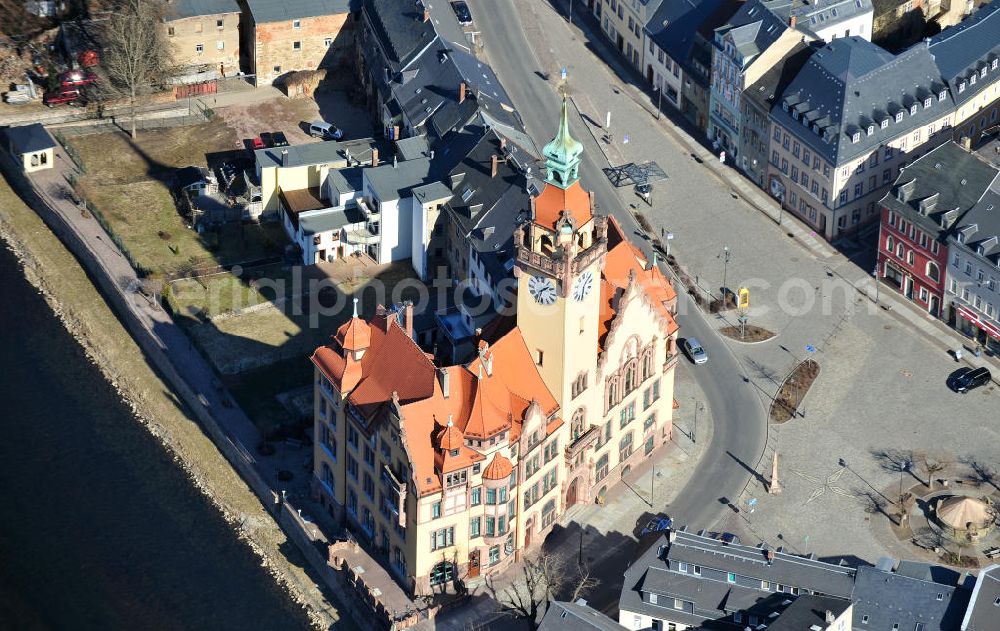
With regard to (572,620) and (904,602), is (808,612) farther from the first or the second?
(572,620)

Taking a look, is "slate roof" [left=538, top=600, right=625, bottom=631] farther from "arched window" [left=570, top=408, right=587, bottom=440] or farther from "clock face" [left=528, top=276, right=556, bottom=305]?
"clock face" [left=528, top=276, right=556, bottom=305]

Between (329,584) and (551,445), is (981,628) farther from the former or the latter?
(329,584)

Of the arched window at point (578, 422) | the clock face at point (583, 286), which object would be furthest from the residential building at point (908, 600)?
the clock face at point (583, 286)

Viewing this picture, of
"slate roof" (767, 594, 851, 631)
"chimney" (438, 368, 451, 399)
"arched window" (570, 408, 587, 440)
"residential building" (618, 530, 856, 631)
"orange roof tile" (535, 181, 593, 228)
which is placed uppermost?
"orange roof tile" (535, 181, 593, 228)

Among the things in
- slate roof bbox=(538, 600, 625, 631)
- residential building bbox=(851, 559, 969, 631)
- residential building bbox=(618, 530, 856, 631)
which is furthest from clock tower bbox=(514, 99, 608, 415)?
residential building bbox=(851, 559, 969, 631)

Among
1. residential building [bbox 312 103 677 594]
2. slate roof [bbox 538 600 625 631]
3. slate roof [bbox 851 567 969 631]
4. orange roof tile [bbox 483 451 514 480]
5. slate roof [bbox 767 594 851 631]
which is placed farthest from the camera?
orange roof tile [bbox 483 451 514 480]

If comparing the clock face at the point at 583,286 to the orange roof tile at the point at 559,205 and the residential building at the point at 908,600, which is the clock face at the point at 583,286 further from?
the residential building at the point at 908,600

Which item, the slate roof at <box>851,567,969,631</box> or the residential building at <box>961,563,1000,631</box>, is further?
the slate roof at <box>851,567,969,631</box>

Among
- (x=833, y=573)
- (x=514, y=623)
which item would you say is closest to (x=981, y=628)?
(x=833, y=573)

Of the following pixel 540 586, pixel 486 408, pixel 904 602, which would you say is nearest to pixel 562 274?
pixel 486 408
